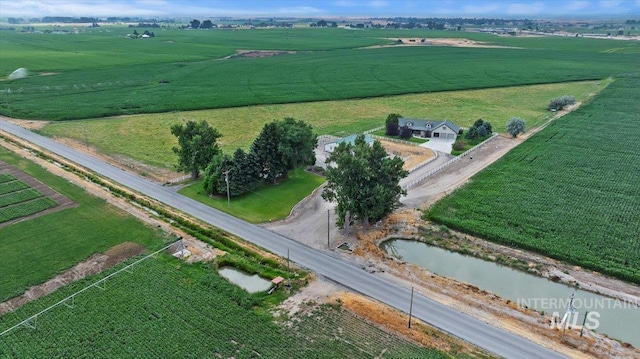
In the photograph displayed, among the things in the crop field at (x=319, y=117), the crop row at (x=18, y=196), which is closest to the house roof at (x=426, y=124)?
the crop field at (x=319, y=117)

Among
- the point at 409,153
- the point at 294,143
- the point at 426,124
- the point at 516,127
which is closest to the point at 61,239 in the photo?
the point at 294,143

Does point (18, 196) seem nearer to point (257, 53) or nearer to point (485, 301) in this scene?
point (485, 301)

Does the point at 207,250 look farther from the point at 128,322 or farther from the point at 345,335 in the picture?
the point at 345,335

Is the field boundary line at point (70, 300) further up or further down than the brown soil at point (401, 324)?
further up

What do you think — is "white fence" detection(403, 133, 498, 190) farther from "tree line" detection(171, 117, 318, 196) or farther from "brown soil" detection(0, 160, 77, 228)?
"brown soil" detection(0, 160, 77, 228)

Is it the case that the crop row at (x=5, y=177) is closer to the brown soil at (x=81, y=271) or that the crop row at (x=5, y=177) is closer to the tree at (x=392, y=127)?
the brown soil at (x=81, y=271)

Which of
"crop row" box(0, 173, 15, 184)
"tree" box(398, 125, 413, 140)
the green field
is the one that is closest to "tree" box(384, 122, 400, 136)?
"tree" box(398, 125, 413, 140)

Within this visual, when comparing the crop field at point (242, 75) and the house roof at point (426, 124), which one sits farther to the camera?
the crop field at point (242, 75)
